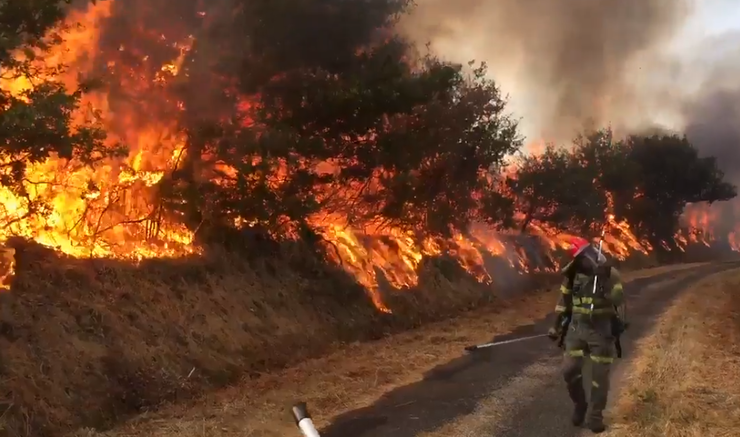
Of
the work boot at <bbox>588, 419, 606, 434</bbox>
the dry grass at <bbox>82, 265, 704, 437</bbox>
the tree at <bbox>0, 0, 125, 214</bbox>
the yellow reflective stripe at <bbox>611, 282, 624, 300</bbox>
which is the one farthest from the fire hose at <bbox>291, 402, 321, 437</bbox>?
the tree at <bbox>0, 0, 125, 214</bbox>

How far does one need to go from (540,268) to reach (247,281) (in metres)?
21.3

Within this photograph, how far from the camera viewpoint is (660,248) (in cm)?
5316

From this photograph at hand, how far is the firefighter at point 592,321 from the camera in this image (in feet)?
23.0

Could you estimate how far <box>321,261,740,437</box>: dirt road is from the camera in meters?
7.48

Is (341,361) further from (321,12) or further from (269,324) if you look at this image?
(321,12)

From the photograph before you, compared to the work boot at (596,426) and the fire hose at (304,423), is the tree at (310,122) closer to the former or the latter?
the work boot at (596,426)

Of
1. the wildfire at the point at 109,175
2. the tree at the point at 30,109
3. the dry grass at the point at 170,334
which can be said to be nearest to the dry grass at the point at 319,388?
the dry grass at the point at 170,334

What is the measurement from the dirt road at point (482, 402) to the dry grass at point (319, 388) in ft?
1.43

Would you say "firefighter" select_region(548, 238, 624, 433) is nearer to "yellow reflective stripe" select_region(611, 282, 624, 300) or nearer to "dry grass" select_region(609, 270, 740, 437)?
"yellow reflective stripe" select_region(611, 282, 624, 300)

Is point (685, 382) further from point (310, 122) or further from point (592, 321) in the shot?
point (310, 122)

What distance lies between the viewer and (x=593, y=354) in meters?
7.02

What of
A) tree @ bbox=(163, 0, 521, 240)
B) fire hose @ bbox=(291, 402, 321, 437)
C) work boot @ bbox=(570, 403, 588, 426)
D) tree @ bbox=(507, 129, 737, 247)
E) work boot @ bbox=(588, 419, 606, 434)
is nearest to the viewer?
fire hose @ bbox=(291, 402, 321, 437)

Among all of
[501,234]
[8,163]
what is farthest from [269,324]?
[501,234]

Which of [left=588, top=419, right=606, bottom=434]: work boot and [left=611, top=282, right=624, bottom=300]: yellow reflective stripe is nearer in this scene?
[left=611, top=282, right=624, bottom=300]: yellow reflective stripe
